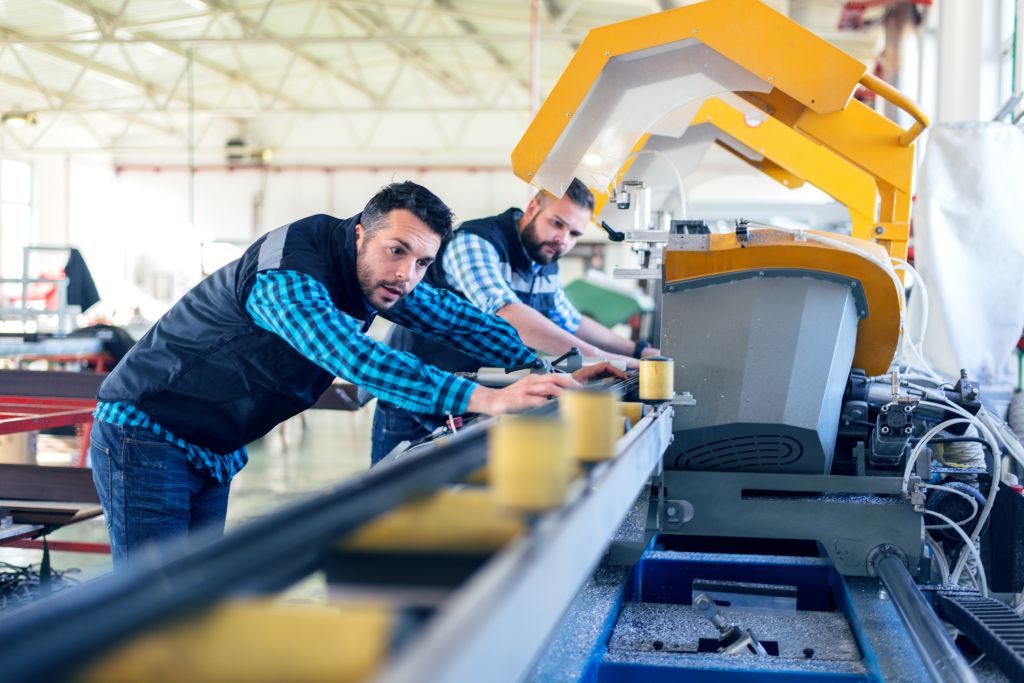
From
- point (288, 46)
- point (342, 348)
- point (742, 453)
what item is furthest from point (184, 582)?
point (288, 46)

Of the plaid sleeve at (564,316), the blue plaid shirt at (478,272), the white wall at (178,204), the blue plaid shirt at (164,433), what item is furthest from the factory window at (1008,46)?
the white wall at (178,204)

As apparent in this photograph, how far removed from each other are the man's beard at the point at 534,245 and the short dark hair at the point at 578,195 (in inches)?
4.2

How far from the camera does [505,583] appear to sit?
58cm

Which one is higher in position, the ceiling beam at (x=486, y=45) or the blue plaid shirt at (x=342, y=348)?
the ceiling beam at (x=486, y=45)

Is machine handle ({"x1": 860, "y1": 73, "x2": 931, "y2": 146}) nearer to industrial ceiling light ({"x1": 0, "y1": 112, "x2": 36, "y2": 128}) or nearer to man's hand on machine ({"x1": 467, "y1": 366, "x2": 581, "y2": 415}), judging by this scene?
man's hand on machine ({"x1": 467, "y1": 366, "x2": 581, "y2": 415})

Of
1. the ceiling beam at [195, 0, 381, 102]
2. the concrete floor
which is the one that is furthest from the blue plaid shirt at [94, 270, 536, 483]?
the ceiling beam at [195, 0, 381, 102]

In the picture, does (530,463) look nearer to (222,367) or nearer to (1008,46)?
(222,367)

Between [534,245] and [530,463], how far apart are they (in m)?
2.06

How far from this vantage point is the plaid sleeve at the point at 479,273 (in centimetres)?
255

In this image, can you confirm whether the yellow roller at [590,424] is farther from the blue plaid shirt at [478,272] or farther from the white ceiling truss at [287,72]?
the white ceiling truss at [287,72]

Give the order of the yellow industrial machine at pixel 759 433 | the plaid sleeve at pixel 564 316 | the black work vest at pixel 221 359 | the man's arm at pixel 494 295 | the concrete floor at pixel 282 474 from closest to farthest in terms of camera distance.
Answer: the yellow industrial machine at pixel 759 433 → the black work vest at pixel 221 359 → the man's arm at pixel 494 295 → the plaid sleeve at pixel 564 316 → the concrete floor at pixel 282 474

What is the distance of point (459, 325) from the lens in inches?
86.0

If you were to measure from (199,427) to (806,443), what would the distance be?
1251mm

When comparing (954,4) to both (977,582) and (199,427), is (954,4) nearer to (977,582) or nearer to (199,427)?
(977,582)
